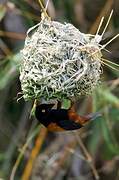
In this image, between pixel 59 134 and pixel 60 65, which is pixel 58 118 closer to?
pixel 60 65

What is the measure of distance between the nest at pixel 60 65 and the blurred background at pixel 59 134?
137 centimetres

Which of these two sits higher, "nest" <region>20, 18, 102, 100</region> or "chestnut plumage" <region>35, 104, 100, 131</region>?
"nest" <region>20, 18, 102, 100</region>

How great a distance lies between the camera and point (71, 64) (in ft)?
7.36

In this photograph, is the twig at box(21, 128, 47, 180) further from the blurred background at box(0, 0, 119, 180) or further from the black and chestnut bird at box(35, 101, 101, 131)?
the black and chestnut bird at box(35, 101, 101, 131)

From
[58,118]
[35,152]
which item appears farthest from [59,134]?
[58,118]

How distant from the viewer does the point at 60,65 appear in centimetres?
224

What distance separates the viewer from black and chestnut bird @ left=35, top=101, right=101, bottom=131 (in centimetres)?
229

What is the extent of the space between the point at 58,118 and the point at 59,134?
2338 millimetres

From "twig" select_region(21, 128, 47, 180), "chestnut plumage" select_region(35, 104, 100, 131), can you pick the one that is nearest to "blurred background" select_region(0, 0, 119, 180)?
"twig" select_region(21, 128, 47, 180)

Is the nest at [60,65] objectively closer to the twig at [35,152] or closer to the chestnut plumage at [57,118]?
the chestnut plumage at [57,118]

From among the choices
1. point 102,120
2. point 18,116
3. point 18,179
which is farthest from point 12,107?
point 102,120

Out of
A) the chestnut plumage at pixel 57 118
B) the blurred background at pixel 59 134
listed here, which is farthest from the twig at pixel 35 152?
the chestnut plumage at pixel 57 118

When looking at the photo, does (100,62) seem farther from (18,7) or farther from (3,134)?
(3,134)

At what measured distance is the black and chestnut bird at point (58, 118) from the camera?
7.52 feet
